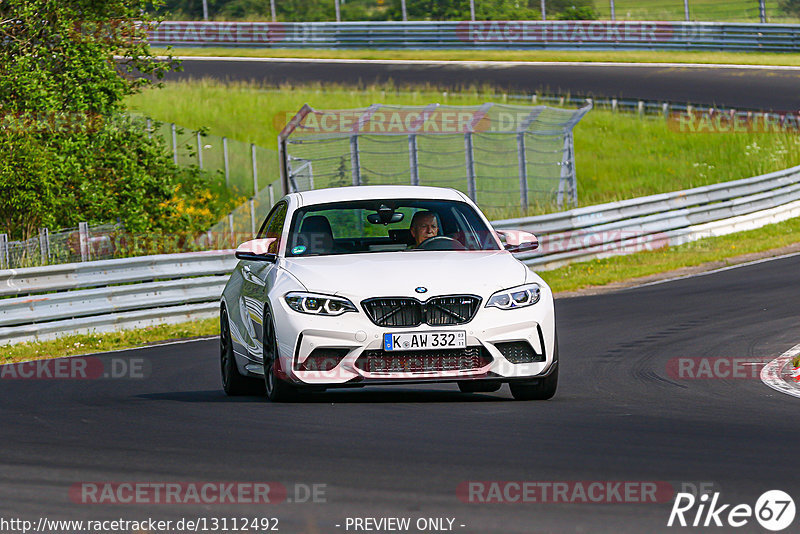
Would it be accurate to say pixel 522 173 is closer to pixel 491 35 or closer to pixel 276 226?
pixel 276 226

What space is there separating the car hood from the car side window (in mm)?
619

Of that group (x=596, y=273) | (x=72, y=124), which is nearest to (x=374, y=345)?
(x=596, y=273)

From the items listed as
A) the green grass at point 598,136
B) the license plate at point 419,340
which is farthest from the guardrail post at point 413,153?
the license plate at point 419,340

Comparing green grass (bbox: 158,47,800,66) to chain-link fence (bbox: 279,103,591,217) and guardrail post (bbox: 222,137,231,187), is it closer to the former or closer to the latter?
guardrail post (bbox: 222,137,231,187)

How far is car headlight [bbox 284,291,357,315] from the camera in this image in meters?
9.23

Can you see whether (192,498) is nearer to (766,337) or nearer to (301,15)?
(766,337)

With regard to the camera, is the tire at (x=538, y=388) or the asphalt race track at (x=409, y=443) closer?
the asphalt race track at (x=409, y=443)

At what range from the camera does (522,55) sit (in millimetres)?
48188

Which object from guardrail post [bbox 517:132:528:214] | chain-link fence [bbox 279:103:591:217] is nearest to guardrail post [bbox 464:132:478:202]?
chain-link fence [bbox 279:103:591:217]

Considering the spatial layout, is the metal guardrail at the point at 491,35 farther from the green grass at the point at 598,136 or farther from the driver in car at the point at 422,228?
the driver in car at the point at 422,228

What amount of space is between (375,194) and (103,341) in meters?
7.59

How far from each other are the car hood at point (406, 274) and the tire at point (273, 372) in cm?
43

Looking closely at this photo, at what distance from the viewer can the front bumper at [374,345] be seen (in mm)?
9188

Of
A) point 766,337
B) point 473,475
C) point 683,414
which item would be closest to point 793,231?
point 766,337
